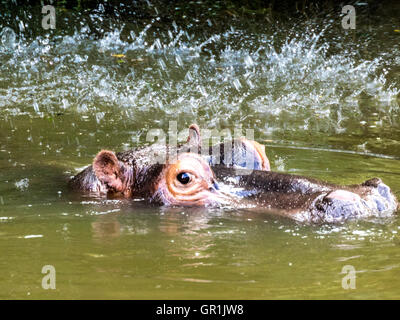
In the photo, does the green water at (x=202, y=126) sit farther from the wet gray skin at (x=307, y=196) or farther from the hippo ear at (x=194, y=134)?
the hippo ear at (x=194, y=134)

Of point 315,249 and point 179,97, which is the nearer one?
point 315,249

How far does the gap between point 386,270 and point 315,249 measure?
Answer: 52 cm

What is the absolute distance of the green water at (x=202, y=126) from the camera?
4051 millimetres

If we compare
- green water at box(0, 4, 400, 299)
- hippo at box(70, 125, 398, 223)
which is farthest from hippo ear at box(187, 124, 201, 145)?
green water at box(0, 4, 400, 299)

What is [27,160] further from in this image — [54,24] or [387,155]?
[54,24]

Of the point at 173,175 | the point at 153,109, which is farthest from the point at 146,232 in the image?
the point at 153,109

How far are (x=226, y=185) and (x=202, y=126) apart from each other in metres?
5.03

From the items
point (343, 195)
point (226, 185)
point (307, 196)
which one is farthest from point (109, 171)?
point (343, 195)

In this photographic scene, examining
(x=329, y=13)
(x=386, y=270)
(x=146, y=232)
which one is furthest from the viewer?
(x=329, y=13)

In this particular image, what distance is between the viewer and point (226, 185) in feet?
17.4

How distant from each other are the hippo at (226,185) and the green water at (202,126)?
4.6 inches

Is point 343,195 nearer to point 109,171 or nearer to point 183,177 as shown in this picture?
point 183,177

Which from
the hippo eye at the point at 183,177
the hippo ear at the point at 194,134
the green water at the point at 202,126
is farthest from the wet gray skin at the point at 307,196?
the hippo ear at the point at 194,134

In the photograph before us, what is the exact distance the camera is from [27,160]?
7371 mm
